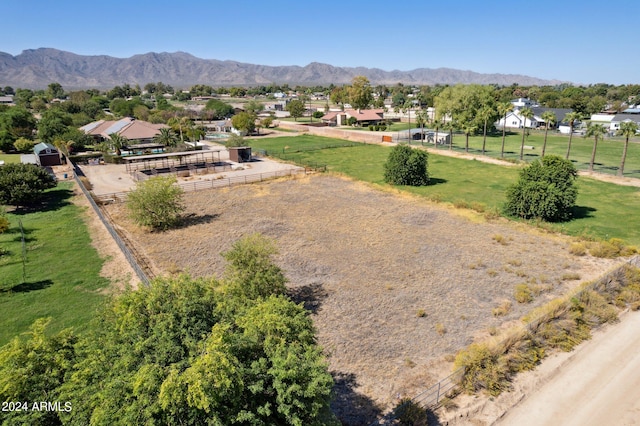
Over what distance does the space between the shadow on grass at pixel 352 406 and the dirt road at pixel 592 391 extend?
14.6 feet

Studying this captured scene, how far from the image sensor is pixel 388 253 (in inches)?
1057

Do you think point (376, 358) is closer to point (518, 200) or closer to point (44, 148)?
point (518, 200)

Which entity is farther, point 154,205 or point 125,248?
point 154,205

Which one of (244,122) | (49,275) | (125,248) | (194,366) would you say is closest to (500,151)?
(244,122)

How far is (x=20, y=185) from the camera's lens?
3600 centimetres

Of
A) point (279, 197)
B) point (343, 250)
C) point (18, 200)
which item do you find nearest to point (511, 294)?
point (343, 250)

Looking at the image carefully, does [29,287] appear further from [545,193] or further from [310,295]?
[545,193]

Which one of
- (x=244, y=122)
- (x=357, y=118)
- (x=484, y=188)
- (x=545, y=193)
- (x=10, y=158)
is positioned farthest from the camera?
(x=357, y=118)

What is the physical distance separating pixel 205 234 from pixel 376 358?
1875 centimetres

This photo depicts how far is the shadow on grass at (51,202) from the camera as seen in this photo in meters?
36.5

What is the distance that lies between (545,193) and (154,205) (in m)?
32.4

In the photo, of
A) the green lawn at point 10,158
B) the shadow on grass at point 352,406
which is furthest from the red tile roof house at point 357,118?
the shadow on grass at point 352,406

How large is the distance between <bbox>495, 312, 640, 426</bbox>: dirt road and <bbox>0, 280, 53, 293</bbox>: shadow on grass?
23.9m

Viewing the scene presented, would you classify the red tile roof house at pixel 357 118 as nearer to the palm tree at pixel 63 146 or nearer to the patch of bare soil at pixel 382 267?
the palm tree at pixel 63 146
